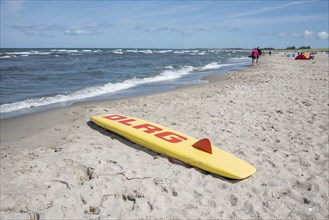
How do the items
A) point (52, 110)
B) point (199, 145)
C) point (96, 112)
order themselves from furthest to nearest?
point (52, 110) < point (96, 112) < point (199, 145)

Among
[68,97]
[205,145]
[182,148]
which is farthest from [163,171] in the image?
[68,97]

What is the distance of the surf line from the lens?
15.8ft

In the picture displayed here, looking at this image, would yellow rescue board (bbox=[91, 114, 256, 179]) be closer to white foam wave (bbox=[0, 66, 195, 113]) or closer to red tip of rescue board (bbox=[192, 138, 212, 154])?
red tip of rescue board (bbox=[192, 138, 212, 154])

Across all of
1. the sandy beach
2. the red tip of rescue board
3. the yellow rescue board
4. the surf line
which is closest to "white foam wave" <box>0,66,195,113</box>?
the sandy beach

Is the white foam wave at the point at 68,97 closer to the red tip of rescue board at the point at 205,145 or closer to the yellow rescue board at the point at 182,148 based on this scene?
the yellow rescue board at the point at 182,148

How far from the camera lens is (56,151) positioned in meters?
4.58

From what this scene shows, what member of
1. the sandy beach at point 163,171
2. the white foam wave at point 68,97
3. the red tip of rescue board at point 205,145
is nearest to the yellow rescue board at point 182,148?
the red tip of rescue board at point 205,145

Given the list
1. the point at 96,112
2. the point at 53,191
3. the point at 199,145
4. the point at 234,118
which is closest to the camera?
the point at 53,191

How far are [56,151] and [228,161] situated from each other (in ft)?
8.64

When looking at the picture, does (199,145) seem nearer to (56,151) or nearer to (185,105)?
(56,151)

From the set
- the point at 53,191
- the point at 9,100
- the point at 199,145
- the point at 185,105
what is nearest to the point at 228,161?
the point at 199,145

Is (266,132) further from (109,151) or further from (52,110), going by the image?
(52,110)

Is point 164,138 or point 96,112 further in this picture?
point 96,112

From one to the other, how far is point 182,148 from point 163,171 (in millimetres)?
632
